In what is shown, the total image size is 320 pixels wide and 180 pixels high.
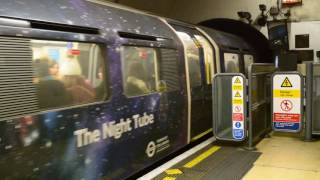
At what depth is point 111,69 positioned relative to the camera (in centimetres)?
429

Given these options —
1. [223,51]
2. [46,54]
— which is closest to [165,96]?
[46,54]

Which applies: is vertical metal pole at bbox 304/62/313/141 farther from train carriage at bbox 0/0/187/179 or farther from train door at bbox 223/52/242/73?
train carriage at bbox 0/0/187/179

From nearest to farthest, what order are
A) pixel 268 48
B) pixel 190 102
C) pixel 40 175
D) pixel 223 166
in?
pixel 40 175 < pixel 223 166 < pixel 190 102 < pixel 268 48

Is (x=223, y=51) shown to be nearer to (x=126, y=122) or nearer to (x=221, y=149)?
(x=221, y=149)

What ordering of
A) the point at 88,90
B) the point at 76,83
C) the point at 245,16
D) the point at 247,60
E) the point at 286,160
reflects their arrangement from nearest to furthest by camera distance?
1. the point at 76,83
2. the point at 88,90
3. the point at 286,160
4. the point at 247,60
5. the point at 245,16

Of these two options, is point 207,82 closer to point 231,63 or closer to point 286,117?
point 286,117

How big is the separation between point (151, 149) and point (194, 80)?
194 centimetres

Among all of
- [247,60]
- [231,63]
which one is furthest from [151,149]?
[247,60]

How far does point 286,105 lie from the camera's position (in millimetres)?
6977

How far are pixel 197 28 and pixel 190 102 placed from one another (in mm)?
2111

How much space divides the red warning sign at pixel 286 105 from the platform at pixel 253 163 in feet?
1.94

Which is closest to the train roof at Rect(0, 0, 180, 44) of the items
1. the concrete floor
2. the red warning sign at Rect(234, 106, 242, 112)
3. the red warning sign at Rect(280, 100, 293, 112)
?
the red warning sign at Rect(234, 106, 242, 112)

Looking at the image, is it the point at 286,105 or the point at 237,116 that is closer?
the point at 237,116

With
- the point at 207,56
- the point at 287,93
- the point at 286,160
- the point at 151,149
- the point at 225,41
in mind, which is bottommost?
the point at 286,160
